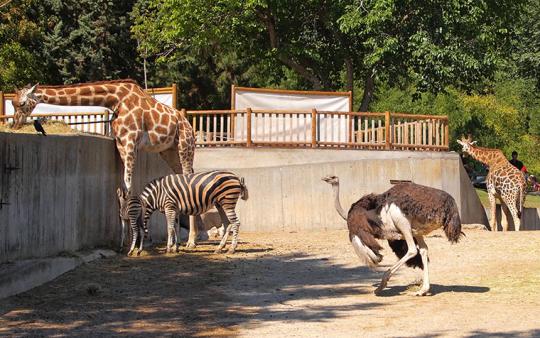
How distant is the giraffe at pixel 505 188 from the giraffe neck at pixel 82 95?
13.0 m

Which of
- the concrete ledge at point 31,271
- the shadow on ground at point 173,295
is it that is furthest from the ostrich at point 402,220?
the concrete ledge at point 31,271

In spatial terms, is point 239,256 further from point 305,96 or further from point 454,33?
point 454,33

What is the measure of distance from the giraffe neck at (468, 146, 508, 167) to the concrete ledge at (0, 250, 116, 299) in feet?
53.2

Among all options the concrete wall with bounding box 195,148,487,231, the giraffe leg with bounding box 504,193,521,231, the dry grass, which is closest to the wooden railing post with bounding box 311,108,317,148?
the concrete wall with bounding box 195,148,487,231

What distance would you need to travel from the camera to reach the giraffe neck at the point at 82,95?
18266mm

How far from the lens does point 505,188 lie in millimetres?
27672

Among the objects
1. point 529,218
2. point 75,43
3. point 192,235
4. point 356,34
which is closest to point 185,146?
point 192,235

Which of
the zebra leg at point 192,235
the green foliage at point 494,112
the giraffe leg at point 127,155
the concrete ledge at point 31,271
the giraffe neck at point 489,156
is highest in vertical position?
the green foliage at point 494,112

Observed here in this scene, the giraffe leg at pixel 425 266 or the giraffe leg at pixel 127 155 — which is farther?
the giraffe leg at pixel 127 155

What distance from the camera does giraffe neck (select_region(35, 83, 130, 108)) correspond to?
18.3m

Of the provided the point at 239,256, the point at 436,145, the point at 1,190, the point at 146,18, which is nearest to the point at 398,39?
the point at 436,145

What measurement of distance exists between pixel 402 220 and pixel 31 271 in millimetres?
4923

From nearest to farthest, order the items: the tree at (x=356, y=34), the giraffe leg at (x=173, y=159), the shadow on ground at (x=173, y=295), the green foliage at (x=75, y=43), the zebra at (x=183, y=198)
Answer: the shadow on ground at (x=173, y=295), the zebra at (x=183, y=198), the giraffe leg at (x=173, y=159), the tree at (x=356, y=34), the green foliage at (x=75, y=43)

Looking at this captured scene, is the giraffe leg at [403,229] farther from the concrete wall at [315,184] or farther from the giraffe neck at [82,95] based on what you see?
the concrete wall at [315,184]
